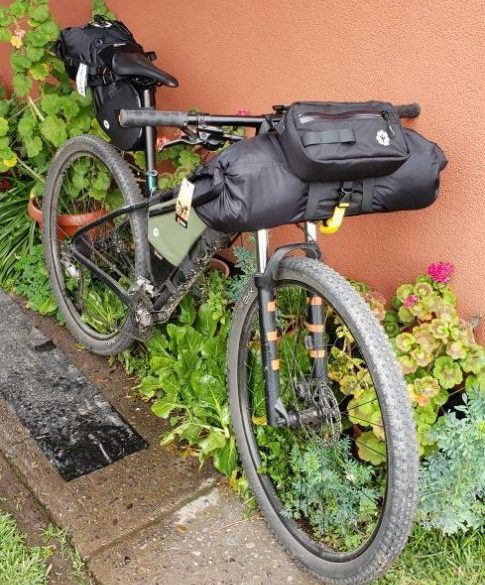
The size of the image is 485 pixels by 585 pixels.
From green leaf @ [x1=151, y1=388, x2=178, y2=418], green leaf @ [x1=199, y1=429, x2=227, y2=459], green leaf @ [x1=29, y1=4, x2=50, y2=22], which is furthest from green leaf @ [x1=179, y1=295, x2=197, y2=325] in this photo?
green leaf @ [x1=29, y1=4, x2=50, y2=22]

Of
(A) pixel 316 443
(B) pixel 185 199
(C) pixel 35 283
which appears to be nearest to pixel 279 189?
(B) pixel 185 199

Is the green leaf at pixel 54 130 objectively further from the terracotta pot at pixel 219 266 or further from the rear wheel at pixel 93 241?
the terracotta pot at pixel 219 266

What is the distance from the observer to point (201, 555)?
2197 millimetres

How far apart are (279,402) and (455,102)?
43.3 inches

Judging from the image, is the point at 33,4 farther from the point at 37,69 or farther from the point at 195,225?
the point at 195,225

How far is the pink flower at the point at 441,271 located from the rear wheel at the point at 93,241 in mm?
1164

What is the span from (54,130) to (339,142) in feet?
6.80

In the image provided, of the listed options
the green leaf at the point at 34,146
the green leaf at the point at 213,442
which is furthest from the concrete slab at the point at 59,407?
the green leaf at the point at 34,146

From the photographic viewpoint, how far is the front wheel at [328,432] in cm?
172

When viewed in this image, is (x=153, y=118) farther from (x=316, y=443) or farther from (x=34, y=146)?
(x=34, y=146)

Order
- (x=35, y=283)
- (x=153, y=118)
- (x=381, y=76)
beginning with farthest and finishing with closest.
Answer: (x=35, y=283) → (x=381, y=76) → (x=153, y=118)

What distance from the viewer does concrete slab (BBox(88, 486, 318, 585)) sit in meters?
2.11

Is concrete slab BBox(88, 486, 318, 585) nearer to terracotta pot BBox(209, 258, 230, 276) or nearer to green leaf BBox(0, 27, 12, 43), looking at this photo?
terracotta pot BBox(209, 258, 230, 276)

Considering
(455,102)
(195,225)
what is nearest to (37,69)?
(195,225)
